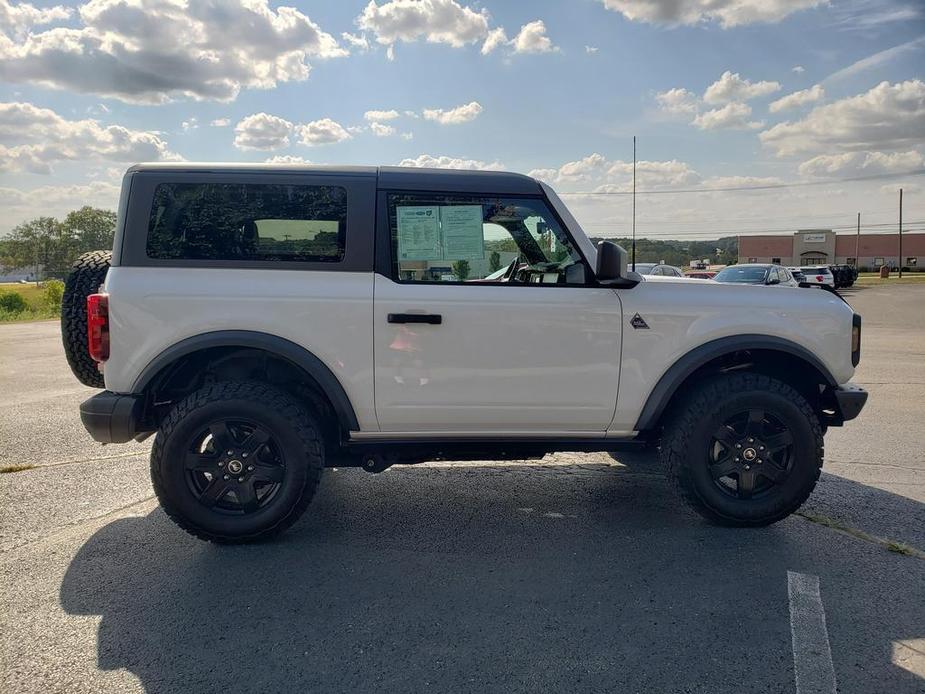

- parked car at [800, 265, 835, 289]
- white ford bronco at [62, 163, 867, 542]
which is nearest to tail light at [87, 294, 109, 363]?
white ford bronco at [62, 163, 867, 542]

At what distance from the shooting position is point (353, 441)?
3816 mm

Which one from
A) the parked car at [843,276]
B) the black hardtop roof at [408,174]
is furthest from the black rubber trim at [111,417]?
the parked car at [843,276]

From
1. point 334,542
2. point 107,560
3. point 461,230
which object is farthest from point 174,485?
point 461,230

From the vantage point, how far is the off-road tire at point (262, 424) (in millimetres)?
3549

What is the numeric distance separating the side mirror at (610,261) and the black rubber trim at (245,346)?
1592 millimetres

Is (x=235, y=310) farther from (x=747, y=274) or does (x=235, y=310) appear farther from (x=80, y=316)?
(x=747, y=274)

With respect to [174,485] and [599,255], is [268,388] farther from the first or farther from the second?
[599,255]

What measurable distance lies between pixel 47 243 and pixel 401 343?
75069 mm

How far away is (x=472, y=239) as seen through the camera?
147 inches

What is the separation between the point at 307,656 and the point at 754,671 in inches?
68.8

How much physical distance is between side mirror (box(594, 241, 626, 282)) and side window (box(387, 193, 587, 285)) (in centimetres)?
16

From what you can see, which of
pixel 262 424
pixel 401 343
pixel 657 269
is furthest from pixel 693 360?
pixel 657 269

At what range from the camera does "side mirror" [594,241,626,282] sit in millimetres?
3578

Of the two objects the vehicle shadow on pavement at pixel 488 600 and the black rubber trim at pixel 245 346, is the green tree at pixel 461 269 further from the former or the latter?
the vehicle shadow on pavement at pixel 488 600
